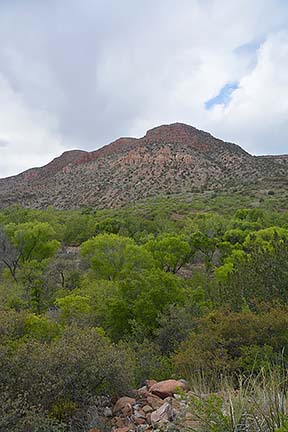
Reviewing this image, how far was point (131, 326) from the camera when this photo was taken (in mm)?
15836

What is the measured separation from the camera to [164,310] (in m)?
15.3

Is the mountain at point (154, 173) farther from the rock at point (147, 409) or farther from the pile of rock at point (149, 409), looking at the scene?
the rock at point (147, 409)

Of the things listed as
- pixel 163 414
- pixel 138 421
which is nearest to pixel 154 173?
pixel 138 421

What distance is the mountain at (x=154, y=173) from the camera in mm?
67312

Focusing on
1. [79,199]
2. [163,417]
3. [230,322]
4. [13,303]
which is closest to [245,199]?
[79,199]

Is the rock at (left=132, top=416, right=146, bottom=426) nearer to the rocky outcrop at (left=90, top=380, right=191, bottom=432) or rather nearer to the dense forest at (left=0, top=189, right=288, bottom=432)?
the rocky outcrop at (left=90, top=380, right=191, bottom=432)

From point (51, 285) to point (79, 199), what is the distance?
46347mm

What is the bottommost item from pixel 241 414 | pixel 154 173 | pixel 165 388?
pixel 165 388

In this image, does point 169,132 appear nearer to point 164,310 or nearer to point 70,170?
point 70,170

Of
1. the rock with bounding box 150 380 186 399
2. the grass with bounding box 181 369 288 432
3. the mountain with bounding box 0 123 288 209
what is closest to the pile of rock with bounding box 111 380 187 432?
the rock with bounding box 150 380 186 399

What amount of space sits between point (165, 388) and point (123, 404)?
0.74 meters

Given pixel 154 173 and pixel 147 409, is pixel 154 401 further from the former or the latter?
pixel 154 173

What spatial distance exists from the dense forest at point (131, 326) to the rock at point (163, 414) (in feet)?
2.04

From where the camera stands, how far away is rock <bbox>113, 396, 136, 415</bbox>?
660 cm
